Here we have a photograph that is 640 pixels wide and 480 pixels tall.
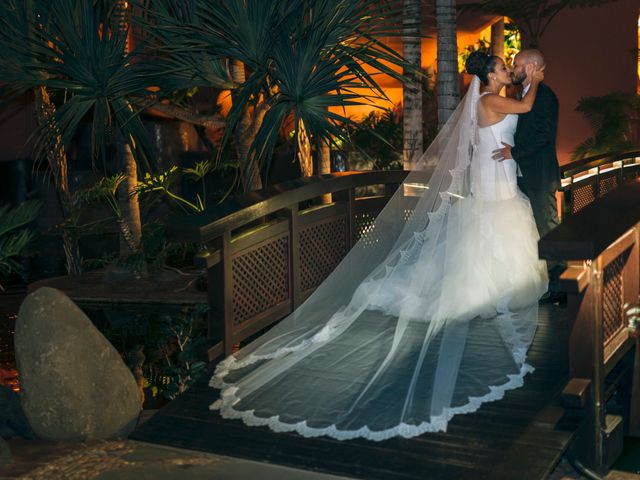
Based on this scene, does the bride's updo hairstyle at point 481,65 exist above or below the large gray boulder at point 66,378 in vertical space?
above

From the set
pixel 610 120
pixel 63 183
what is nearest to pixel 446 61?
pixel 63 183

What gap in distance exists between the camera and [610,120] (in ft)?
55.9

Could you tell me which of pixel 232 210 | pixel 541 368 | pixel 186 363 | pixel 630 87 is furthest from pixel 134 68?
pixel 630 87

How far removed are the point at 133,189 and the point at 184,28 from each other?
183 inches

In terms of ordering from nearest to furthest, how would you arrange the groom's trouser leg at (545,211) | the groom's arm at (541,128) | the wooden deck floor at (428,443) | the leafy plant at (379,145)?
the wooden deck floor at (428,443) < the groom's arm at (541,128) < the groom's trouser leg at (545,211) < the leafy plant at (379,145)

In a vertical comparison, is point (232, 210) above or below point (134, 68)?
below

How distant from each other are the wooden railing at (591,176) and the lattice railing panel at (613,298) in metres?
2.37

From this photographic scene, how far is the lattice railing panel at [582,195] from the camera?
10.1m

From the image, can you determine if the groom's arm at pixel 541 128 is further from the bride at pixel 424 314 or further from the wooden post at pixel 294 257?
the wooden post at pixel 294 257

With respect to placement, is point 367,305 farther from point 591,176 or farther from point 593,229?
point 591,176

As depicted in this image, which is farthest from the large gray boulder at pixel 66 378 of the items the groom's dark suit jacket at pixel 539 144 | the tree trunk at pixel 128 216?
the tree trunk at pixel 128 216

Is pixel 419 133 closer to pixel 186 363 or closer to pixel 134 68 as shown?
pixel 134 68

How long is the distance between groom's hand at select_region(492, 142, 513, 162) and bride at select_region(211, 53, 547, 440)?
0.06 m

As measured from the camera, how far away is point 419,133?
39.6 feet
